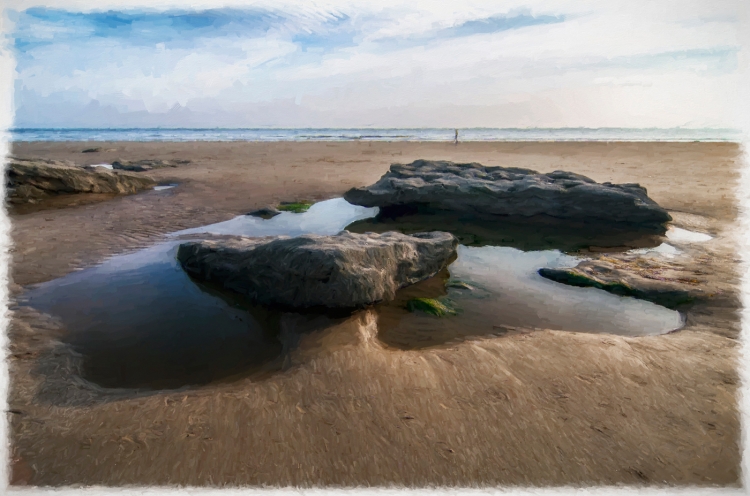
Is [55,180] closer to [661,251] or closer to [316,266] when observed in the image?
[316,266]

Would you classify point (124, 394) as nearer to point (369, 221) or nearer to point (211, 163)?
point (369, 221)

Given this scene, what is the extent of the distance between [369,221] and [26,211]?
7338 millimetres

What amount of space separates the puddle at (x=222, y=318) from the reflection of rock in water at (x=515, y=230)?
131 cm

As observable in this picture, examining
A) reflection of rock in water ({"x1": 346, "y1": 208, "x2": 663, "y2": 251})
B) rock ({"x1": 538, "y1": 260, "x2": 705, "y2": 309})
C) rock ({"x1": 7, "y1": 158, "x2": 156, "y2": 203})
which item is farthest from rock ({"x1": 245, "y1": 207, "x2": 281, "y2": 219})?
rock ({"x1": 538, "y1": 260, "x2": 705, "y2": 309})

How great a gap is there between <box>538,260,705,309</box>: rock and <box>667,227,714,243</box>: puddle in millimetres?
2428

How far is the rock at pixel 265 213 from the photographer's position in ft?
29.6

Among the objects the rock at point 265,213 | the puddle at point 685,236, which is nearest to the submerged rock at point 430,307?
the puddle at point 685,236

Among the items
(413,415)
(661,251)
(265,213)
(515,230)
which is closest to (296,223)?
(265,213)

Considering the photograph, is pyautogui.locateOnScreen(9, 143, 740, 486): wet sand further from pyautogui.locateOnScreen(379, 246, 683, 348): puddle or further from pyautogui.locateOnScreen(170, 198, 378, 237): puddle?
pyautogui.locateOnScreen(170, 198, 378, 237): puddle

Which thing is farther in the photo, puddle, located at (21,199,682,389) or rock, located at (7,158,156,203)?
rock, located at (7,158,156,203)

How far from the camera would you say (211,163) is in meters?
21.5

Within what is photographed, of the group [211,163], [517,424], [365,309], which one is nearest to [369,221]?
[365,309]

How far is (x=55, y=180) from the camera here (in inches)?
399

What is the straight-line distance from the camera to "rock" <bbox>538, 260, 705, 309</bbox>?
15.3 feet
